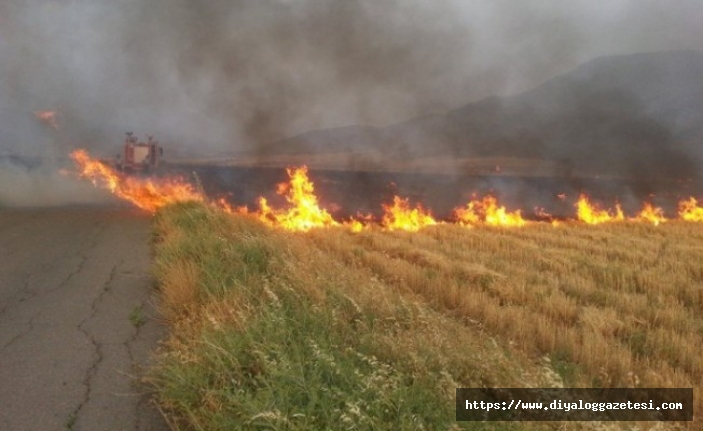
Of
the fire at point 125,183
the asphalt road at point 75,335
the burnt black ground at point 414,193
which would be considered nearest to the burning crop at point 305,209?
the fire at point 125,183

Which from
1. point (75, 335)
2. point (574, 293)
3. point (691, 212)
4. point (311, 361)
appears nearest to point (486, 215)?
point (691, 212)

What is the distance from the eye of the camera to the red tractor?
27516mm

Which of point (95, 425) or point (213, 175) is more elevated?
point (213, 175)

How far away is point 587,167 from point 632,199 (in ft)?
263

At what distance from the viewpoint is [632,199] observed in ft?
129

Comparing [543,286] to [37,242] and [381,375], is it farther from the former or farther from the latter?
[37,242]

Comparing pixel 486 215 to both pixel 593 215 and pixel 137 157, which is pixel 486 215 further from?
pixel 137 157

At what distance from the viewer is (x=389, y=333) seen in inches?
183

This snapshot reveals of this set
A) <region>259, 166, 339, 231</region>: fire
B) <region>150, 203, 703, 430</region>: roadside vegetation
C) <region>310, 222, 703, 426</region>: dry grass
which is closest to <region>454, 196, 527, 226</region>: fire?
<region>259, 166, 339, 231</region>: fire

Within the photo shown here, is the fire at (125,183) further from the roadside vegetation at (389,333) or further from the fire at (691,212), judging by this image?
the fire at (691,212)

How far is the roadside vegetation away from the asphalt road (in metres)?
0.32

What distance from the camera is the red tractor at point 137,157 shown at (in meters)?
27.5

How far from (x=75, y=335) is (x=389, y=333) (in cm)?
333

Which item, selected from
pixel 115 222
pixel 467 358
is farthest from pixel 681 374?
pixel 115 222
